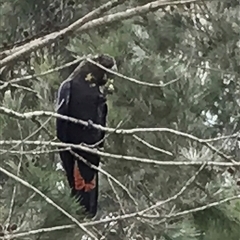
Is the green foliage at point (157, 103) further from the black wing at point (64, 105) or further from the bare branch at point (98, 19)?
the bare branch at point (98, 19)

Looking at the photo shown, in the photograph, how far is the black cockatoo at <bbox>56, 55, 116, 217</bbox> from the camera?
133 centimetres

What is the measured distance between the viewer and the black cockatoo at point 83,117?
4.36ft

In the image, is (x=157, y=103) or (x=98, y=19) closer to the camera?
(x=98, y=19)

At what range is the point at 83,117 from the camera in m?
1.50

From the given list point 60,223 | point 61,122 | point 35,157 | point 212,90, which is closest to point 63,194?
point 60,223

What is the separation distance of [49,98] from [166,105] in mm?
264

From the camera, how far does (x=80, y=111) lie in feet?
4.94

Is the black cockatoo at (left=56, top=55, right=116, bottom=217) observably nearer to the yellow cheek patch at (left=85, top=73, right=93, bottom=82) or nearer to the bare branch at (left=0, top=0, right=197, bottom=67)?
the yellow cheek patch at (left=85, top=73, right=93, bottom=82)

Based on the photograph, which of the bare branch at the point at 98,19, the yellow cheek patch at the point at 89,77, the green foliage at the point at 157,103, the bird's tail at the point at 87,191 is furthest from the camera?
the yellow cheek patch at the point at 89,77

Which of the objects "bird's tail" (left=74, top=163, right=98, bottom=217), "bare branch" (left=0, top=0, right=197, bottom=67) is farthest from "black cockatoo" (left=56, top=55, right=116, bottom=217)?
"bare branch" (left=0, top=0, right=197, bottom=67)

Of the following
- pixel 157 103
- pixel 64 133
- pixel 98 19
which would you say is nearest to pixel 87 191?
pixel 64 133

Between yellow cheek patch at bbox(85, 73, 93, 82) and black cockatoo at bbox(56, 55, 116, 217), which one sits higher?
yellow cheek patch at bbox(85, 73, 93, 82)

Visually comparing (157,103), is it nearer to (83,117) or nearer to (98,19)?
(83,117)

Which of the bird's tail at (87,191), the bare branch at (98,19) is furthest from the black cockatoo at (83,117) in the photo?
the bare branch at (98,19)
